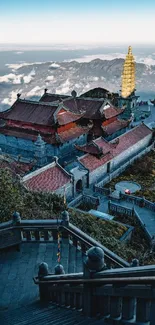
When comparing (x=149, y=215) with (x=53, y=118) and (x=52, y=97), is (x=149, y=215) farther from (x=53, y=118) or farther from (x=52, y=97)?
(x=52, y=97)

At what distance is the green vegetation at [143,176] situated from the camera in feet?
96.9

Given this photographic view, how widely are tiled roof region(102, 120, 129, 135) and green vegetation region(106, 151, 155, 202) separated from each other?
4.94 m

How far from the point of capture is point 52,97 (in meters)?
41.6

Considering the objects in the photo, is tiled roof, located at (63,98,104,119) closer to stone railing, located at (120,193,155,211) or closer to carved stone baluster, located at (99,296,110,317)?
stone railing, located at (120,193,155,211)

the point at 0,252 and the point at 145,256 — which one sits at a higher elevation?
the point at 0,252

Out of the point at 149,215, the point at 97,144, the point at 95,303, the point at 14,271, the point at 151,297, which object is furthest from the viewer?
the point at 97,144

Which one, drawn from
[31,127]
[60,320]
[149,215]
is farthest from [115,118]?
[60,320]

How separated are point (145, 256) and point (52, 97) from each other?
1110 inches

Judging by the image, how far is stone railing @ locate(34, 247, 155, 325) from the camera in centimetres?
476

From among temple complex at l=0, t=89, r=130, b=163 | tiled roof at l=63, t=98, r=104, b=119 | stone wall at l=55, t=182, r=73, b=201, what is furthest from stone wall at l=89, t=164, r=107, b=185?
tiled roof at l=63, t=98, r=104, b=119

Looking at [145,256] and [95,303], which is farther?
[145,256]

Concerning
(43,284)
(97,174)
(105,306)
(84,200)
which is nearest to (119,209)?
(84,200)

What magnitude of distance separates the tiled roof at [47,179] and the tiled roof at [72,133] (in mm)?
6664

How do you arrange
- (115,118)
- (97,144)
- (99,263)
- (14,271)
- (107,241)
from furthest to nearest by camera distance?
(115,118) < (97,144) < (107,241) < (14,271) < (99,263)
